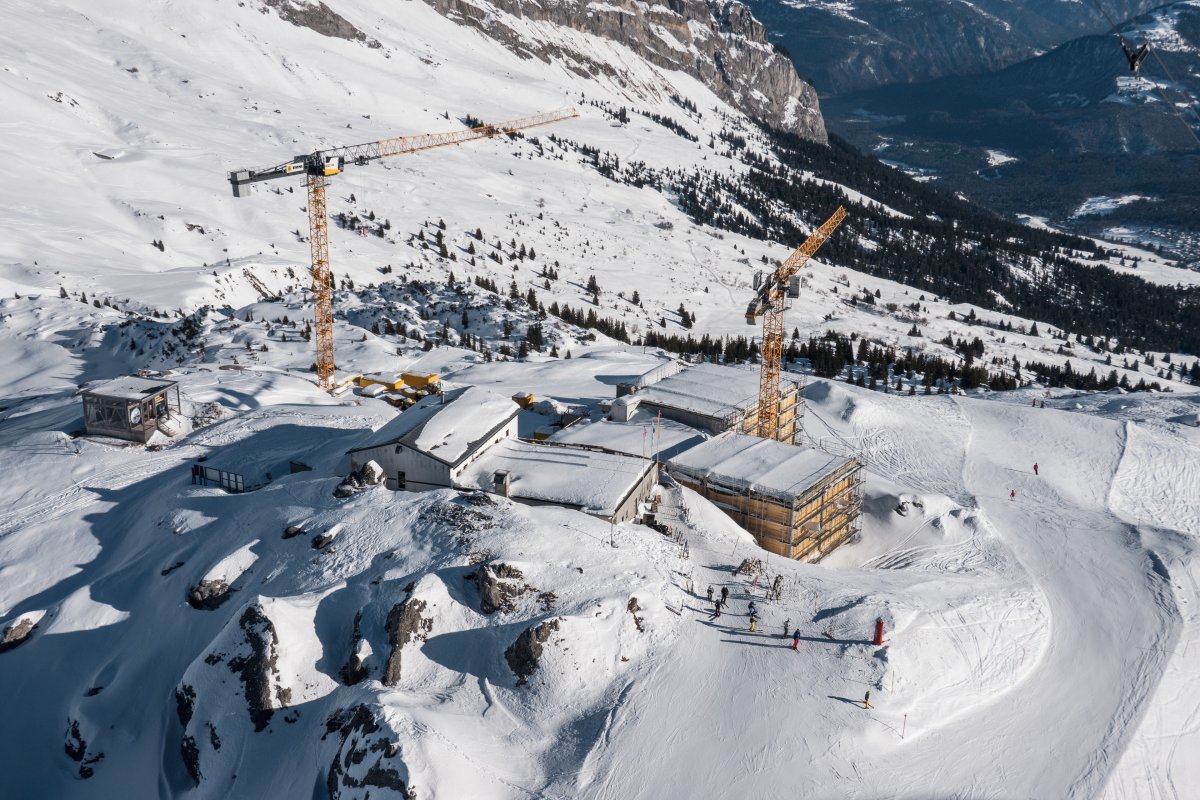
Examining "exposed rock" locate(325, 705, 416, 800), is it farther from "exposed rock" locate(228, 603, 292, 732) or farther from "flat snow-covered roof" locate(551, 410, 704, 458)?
"flat snow-covered roof" locate(551, 410, 704, 458)

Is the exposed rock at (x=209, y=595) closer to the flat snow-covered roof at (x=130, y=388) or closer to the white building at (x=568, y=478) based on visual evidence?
the white building at (x=568, y=478)

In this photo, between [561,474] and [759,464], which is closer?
[561,474]

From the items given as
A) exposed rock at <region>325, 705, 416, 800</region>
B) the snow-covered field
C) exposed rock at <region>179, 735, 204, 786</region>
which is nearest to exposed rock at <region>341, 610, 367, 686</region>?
the snow-covered field

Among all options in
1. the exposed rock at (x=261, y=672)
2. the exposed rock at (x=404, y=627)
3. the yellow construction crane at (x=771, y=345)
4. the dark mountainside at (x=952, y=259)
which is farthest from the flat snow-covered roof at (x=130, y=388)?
the dark mountainside at (x=952, y=259)

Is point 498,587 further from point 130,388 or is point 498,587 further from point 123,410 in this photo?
point 130,388

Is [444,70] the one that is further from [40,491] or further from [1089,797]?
[1089,797]

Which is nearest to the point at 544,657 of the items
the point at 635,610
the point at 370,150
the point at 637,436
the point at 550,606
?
the point at 550,606
